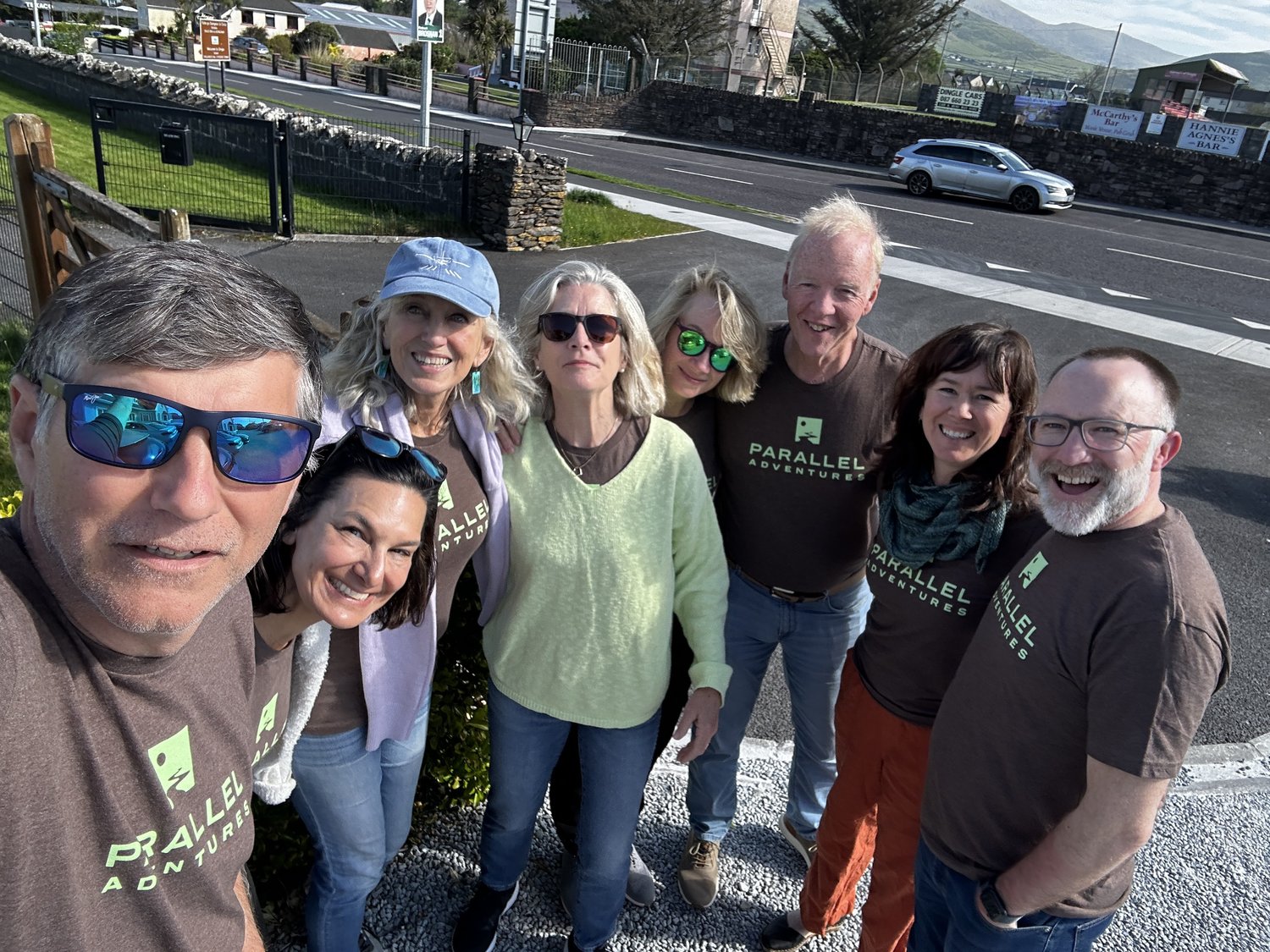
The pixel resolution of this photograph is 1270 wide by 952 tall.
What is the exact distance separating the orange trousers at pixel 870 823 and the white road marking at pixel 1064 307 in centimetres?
988

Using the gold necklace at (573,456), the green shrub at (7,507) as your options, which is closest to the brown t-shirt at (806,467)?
the gold necklace at (573,456)

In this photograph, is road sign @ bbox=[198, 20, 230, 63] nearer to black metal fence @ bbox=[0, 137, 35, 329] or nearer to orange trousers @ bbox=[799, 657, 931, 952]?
black metal fence @ bbox=[0, 137, 35, 329]

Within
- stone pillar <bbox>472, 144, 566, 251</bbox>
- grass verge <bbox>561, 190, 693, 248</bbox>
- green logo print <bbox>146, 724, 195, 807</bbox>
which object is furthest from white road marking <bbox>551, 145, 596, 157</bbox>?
green logo print <bbox>146, 724, 195, 807</bbox>

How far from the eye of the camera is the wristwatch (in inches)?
74.2

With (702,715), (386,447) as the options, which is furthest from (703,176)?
(386,447)

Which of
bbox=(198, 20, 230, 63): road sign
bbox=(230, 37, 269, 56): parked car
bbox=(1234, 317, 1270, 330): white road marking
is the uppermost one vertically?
bbox=(230, 37, 269, 56): parked car

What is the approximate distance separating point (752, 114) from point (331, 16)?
174 ft

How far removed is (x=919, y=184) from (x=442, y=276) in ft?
70.5

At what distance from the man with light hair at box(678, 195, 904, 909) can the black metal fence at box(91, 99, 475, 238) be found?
1014cm

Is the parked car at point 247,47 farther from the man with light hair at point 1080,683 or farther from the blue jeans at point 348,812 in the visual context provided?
the man with light hair at point 1080,683

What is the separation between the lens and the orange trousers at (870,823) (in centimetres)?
245

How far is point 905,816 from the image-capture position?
2.45 m

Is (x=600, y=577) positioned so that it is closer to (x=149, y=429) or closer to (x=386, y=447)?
(x=386, y=447)

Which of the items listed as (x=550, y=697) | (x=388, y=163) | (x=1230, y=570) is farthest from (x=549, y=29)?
(x=550, y=697)
